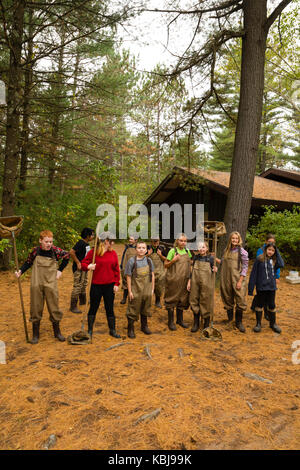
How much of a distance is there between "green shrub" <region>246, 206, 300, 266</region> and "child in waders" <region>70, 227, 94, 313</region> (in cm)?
815

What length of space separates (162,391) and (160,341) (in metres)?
1.46

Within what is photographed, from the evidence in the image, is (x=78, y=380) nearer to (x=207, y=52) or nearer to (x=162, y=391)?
(x=162, y=391)

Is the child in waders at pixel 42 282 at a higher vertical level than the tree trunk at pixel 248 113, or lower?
lower

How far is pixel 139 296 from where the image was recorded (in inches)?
196

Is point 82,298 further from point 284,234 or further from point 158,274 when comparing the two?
point 284,234

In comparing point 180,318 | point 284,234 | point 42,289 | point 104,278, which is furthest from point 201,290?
point 284,234

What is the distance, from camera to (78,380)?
3.59 metres

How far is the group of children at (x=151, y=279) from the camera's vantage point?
15.2 feet

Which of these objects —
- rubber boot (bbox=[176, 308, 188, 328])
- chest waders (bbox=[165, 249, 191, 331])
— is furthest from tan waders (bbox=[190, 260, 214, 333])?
rubber boot (bbox=[176, 308, 188, 328])

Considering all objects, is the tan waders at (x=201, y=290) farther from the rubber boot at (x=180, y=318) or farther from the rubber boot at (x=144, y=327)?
the rubber boot at (x=144, y=327)

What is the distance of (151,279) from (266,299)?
227cm

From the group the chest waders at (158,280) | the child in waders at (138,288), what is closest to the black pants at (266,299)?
the child in waders at (138,288)

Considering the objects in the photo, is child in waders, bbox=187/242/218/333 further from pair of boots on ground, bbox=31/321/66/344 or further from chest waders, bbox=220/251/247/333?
pair of boots on ground, bbox=31/321/66/344

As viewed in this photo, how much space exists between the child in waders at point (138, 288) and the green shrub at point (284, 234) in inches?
314
